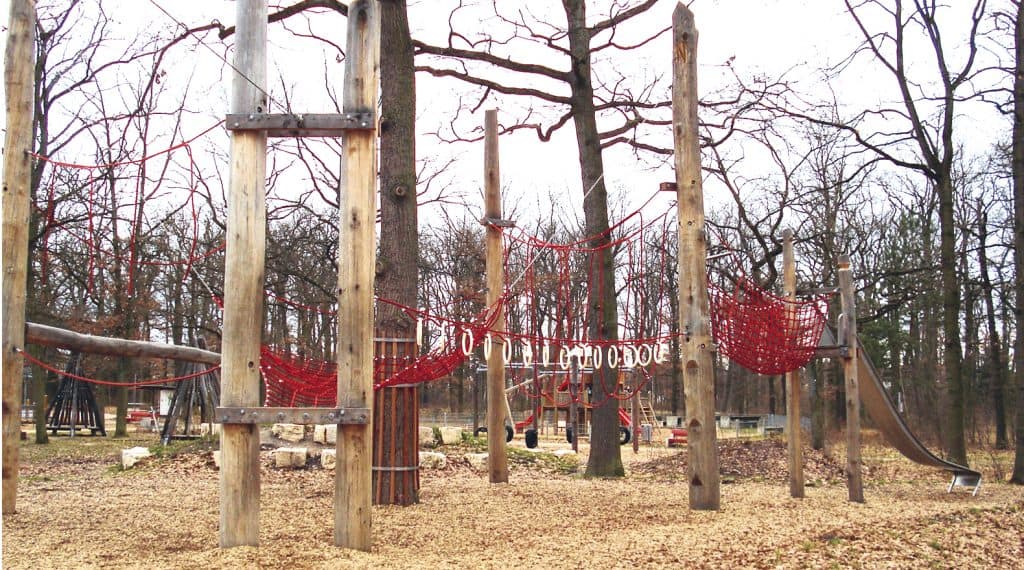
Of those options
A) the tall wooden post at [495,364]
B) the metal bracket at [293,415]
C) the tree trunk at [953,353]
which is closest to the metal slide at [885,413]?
the tree trunk at [953,353]

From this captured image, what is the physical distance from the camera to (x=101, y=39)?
17.0 meters

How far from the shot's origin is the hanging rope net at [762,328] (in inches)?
354

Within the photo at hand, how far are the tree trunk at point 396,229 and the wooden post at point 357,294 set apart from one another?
2781mm

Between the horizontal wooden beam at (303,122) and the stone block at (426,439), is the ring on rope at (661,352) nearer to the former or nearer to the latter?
the horizontal wooden beam at (303,122)

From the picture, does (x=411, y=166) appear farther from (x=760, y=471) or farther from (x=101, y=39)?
(x=101, y=39)

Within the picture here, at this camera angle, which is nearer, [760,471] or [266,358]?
[266,358]

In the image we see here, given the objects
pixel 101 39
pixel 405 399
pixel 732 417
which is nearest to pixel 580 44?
pixel 405 399

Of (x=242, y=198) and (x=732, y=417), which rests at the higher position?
(x=242, y=198)

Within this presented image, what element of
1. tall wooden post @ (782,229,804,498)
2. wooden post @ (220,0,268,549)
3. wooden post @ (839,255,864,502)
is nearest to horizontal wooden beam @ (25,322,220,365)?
wooden post @ (220,0,268,549)

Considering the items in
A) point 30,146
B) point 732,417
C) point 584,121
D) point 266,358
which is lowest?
point 732,417

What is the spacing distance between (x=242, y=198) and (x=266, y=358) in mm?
2260

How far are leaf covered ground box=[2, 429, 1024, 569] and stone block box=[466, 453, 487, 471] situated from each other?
3.61 ft

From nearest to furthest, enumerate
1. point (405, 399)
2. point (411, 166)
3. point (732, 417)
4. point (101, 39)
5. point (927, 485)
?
point (405, 399) < point (411, 166) < point (927, 485) < point (101, 39) < point (732, 417)

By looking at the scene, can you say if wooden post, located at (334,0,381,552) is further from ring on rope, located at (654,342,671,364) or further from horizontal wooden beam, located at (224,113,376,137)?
ring on rope, located at (654,342,671,364)
